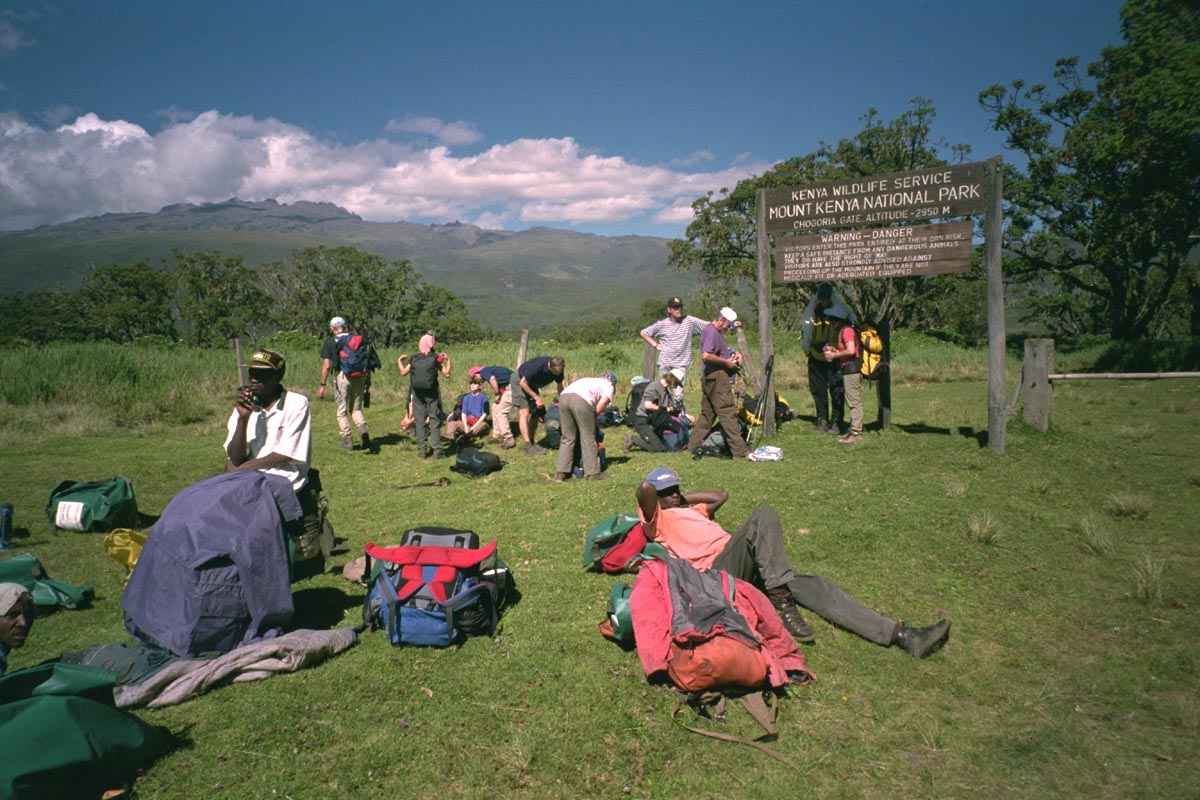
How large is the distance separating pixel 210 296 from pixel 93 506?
6258 cm

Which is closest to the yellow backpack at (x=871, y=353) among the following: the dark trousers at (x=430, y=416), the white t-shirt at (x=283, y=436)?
the dark trousers at (x=430, y=416)

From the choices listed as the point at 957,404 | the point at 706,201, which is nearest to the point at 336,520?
the point at 957,404

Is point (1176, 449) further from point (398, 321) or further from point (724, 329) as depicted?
point (398, 321)

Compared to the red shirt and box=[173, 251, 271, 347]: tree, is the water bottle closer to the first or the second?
the red shirt

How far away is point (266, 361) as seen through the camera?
5.32 metres

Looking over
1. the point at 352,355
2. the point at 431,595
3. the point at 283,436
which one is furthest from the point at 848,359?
the point at 352,355

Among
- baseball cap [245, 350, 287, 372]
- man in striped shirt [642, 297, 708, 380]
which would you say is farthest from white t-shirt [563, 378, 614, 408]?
baseball cap [245, 350, 287, 372]

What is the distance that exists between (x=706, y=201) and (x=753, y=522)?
35.3 m

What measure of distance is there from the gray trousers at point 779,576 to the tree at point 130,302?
66.6 m

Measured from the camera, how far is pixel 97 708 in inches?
125

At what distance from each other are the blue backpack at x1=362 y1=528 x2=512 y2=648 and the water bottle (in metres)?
5.00

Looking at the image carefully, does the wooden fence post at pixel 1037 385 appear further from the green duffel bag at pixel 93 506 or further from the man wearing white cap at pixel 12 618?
the green duffel bag at pixel 93 506

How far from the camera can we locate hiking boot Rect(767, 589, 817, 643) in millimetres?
4651

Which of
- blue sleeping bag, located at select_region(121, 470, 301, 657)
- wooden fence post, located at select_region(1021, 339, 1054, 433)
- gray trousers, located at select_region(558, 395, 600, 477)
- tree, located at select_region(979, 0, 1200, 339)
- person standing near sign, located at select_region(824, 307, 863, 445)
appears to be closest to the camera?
blue sleeping bag, located at select_region(121, 470, 301, 657)
